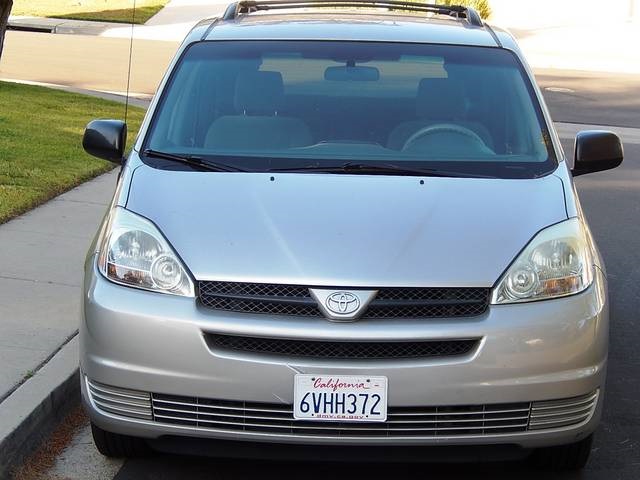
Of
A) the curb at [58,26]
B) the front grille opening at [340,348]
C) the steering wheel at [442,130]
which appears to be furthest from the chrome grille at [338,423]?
the curb at [58,26]

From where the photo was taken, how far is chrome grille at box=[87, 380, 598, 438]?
4059mm

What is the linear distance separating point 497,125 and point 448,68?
0.40m

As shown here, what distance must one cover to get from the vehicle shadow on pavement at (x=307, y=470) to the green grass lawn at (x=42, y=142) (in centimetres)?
409

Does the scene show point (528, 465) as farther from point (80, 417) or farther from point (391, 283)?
point (80, 417)

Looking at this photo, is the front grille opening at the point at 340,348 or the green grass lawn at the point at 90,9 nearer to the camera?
the front grille opening at the point at 340,348

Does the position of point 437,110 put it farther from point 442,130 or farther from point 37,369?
point 37,369

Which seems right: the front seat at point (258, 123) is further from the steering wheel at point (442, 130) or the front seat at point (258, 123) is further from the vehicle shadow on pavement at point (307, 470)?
the vehicle shadow on pavement at point (307, 470)

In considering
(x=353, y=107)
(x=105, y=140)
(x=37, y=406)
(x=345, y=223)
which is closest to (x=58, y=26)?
(x=105, y=140)

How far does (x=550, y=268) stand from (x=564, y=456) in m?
0.81

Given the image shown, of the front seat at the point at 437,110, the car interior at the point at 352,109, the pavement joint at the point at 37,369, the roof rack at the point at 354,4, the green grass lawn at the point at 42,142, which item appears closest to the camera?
the pavement joint at the point at 37,369

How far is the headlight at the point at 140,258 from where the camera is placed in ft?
13.7

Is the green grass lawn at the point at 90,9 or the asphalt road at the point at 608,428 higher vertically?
the asphalt road at the point at 608,428

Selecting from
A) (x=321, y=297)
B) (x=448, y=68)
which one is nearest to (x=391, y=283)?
(x=321, y=297)

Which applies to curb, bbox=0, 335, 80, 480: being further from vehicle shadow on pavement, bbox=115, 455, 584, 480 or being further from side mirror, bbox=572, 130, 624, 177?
side mirror, bbox=572, 130, 624, 177
